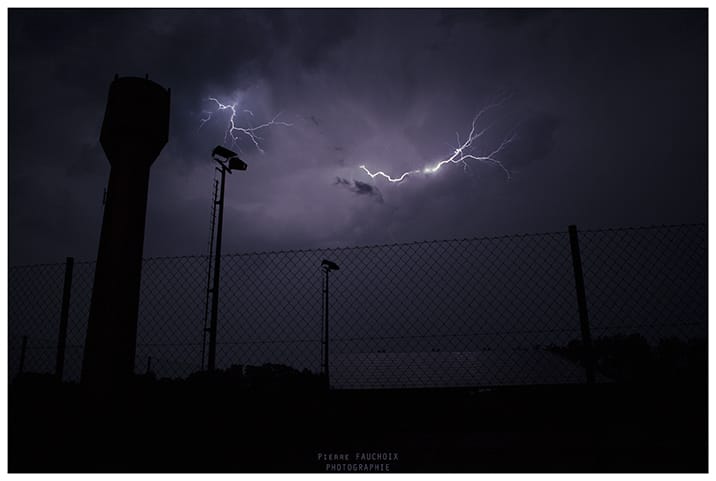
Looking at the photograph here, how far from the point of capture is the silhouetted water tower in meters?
3.65

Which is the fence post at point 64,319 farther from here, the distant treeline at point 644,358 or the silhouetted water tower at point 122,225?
the distant treeline at point 644,358

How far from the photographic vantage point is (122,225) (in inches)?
152

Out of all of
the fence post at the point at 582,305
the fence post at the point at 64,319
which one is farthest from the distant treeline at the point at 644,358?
the fence post at the point at 64,319

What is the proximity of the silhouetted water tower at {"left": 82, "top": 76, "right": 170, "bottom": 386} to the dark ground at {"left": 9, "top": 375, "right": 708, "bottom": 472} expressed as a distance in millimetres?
366

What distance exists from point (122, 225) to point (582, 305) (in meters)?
4.47

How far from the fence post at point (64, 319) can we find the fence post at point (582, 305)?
17.3 ft

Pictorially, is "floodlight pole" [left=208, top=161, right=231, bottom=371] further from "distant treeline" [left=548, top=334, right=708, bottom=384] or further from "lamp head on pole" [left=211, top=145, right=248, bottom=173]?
"distant treeline" [left=548, top=334, right=708, bottom=384]

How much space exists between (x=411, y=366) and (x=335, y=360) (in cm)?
87

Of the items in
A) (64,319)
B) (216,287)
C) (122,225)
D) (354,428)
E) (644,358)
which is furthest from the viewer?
(216,287)

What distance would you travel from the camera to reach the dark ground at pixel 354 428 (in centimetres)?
302

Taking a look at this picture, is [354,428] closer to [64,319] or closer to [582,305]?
[582,305]

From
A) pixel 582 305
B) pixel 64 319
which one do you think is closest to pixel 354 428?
pixel 582 305

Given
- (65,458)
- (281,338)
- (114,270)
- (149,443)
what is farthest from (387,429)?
(114,270)

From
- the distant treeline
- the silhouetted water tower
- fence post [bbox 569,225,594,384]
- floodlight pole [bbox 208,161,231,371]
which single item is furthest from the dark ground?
floodlight pole [bbox 208,161,231,371]
